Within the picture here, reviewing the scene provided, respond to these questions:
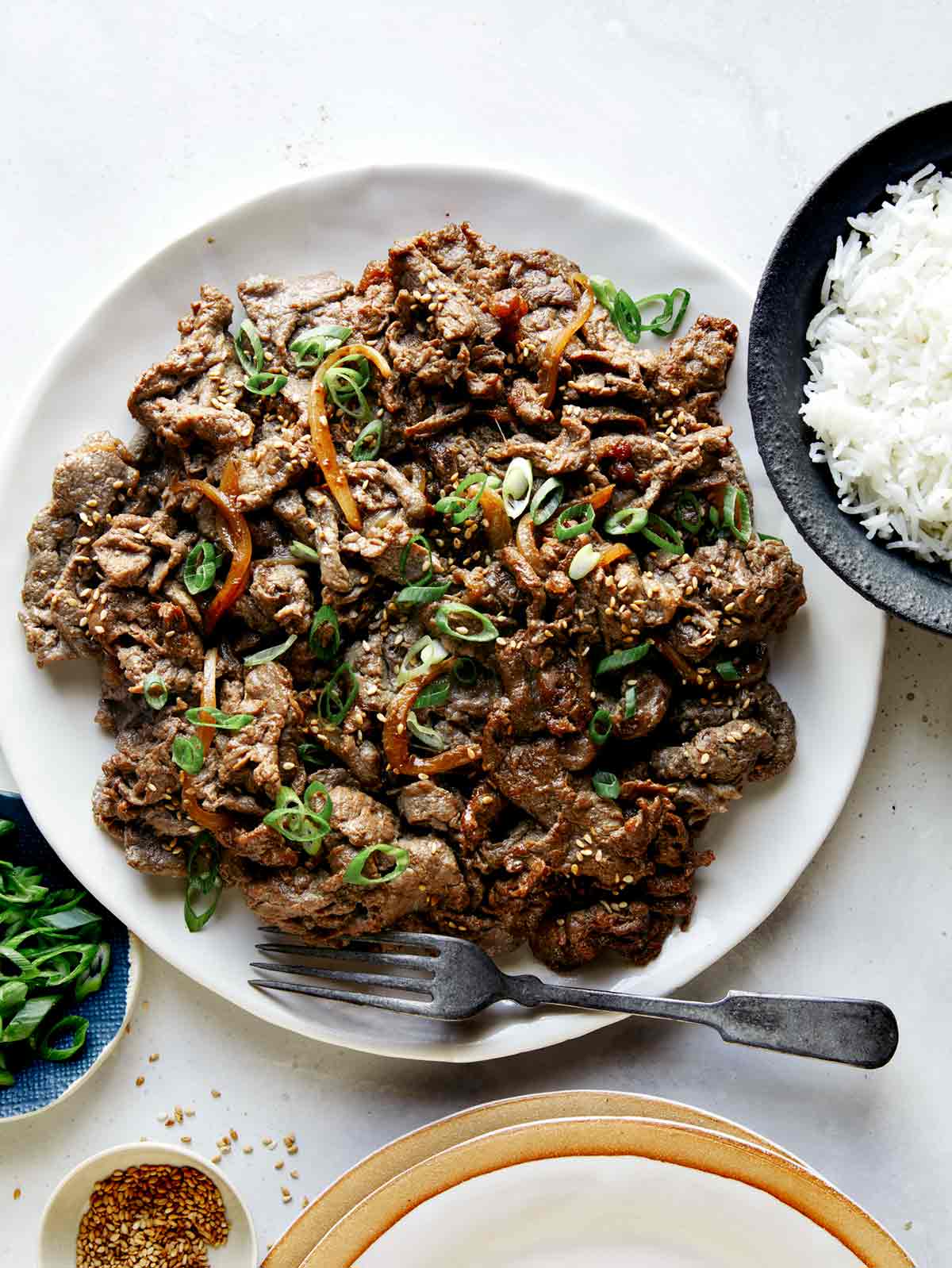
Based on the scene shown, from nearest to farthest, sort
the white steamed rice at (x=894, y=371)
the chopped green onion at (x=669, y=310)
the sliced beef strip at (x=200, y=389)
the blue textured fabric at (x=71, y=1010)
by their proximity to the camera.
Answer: the white steamed rice at (x=894, y=371)
the sliced beef strip at (x=200, y=389)
the chopped green onion at (x=669, y=310)
the blue textured fabric at (x=71, y=1010)

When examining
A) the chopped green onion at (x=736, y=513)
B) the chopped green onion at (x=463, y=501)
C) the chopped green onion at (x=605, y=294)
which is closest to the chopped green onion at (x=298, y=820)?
the chopped green onion at (x=463, y=501)

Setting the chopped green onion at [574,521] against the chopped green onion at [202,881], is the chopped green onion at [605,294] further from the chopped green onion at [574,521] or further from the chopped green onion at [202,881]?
the chopped green onion at [202,881]

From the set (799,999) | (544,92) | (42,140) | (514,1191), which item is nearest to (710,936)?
(799,999)

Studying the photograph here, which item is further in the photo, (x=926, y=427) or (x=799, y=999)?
(x=799, y=999)

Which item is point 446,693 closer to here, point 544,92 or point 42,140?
point 544,92

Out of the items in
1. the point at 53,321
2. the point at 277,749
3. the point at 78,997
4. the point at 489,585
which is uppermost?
the point at 53,321

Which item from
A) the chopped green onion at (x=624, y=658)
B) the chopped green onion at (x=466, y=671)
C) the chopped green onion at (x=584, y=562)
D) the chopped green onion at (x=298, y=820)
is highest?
the chopped green onion at (x=584, y=562)

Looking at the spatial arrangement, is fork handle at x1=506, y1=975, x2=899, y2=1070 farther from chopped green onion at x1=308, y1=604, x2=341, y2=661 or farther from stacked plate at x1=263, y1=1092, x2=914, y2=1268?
chopped green onion at x1=308, y1=604, x2=341, y2=661
